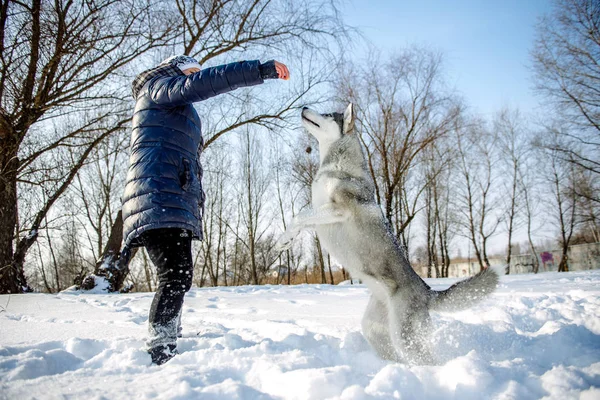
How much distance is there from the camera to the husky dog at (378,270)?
7.54ft

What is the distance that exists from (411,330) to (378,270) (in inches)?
18.9

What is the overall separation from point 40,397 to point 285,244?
5.81 ft

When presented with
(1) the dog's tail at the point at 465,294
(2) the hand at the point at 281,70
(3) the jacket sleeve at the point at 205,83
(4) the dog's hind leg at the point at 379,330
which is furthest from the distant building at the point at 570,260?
(3) the jacket sleeve at the point at 205,83

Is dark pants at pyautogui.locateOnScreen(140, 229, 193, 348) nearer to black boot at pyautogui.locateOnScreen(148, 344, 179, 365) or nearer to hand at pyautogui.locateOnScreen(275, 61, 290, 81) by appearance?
black boot at pyautogui.locateOnScreen(148, 344, 179, 365)

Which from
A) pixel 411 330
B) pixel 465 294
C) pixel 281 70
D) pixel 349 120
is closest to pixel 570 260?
pixel 465 294

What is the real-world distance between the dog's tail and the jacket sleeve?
2.23 m

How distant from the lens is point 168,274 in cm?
220

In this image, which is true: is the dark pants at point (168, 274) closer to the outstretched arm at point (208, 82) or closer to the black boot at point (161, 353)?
the black boot at point (161, 353)

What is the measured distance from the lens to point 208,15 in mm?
7457

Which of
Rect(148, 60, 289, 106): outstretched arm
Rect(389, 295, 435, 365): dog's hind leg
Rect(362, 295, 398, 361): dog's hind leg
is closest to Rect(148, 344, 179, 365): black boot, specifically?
Rect(362, 295, 398, 361): dog's hind leg

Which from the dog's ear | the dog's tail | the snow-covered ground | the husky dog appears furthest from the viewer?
the dog's ear

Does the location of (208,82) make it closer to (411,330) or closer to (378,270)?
(378,270)

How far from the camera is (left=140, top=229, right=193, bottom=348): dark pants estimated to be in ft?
7.04

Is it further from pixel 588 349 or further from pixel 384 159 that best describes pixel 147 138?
pixel 384 159
